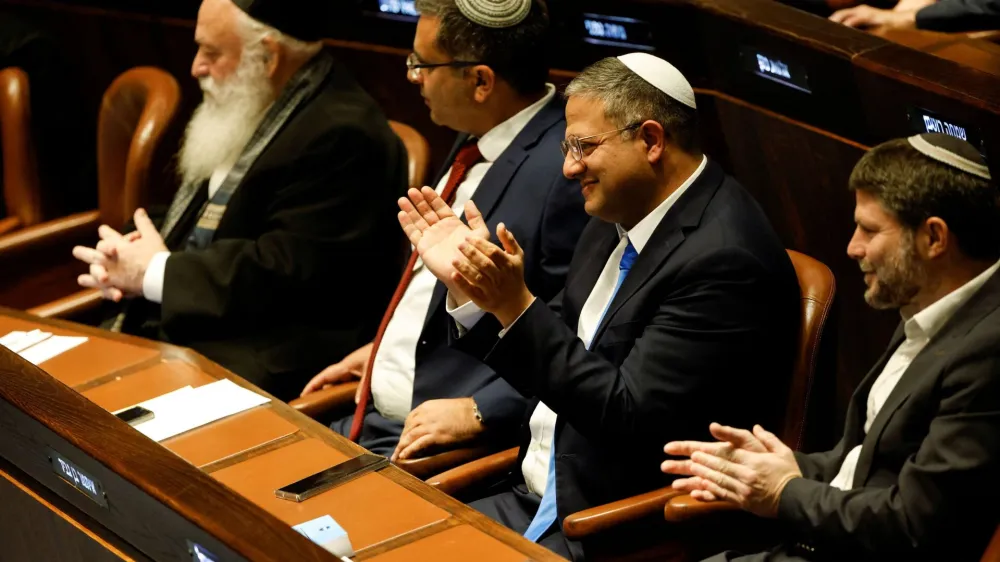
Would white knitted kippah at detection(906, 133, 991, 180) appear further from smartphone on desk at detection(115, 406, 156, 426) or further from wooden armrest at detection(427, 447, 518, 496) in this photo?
smartphone on desk at detection(115, 406, 156, 426)

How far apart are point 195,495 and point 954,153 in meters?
1.35

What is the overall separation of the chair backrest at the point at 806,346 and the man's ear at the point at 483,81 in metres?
0.93

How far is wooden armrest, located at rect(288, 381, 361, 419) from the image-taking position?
10.1 feet

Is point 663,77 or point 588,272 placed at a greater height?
point 663,77

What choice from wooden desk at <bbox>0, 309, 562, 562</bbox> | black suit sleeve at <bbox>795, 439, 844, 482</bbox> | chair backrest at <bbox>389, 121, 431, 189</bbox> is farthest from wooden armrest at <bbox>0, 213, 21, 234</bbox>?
black suit sleeve at <bbox>795, 439, 844, 482</bbox>

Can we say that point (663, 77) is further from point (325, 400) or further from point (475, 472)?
point (325, 400)

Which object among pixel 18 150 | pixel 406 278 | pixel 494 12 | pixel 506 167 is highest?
pixel 494 12

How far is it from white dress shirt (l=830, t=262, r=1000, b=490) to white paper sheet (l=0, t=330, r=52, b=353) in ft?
6.12

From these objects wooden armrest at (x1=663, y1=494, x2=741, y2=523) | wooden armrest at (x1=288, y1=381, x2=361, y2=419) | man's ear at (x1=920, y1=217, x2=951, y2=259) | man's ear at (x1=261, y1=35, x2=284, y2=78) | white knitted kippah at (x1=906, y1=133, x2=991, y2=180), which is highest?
white knitted kippah at (x1=906, y1=133, x2=991, y2=180)

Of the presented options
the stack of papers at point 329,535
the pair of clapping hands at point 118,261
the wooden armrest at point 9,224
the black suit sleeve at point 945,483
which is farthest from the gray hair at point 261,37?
the black suit sleeve at point 945,483

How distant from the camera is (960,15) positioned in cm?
338

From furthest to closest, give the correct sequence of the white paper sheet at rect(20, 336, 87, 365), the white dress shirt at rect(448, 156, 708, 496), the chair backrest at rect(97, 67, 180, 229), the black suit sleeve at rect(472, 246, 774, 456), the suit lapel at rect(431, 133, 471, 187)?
the chair backrest at rect(97, 67, 180, 229) < the suit lapel at rect(431, 133, 471, 187) < the white paper sheet at rect(20, 336, 87, 365) < the white dress shirt at rect(448, 156, 708, 496) < the black suit sleeve at rect(472, 246, 774, 456)

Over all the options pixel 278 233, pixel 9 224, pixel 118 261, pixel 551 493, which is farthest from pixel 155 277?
pixel 551 493

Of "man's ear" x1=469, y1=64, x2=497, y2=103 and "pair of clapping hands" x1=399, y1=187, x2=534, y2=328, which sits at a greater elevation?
"man's ear" x1=469, y1=64, x2=497, y2=103
